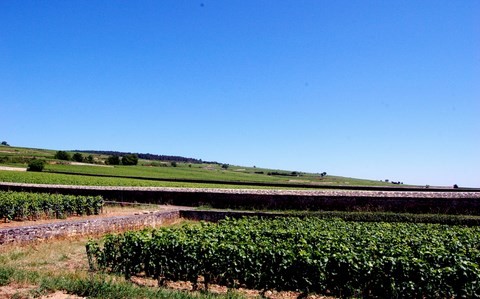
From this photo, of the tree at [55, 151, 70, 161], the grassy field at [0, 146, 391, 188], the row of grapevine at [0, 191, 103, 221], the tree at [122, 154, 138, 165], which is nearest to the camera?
the row of grapevine at [0, 191, 103, 221]

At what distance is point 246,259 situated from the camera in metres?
9.90

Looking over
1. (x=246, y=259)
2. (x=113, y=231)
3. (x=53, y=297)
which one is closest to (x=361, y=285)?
(x=246, y=259)

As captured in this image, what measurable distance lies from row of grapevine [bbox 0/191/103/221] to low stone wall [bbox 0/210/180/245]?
4846 mm

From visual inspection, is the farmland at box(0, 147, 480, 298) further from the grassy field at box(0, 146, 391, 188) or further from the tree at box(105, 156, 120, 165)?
the tree at box(105, 156, 120, 165)

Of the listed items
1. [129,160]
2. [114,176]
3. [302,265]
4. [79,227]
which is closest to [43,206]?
[79,227]

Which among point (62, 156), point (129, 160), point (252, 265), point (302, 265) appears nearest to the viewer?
point (302, 265)

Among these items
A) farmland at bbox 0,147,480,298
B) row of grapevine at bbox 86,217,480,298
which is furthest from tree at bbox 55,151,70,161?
row of grapevine at bbox 86,217,480,298

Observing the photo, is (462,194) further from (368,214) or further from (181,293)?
(181,293)

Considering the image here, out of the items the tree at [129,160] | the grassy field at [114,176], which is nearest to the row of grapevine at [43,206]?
the grassy field at [114,176]

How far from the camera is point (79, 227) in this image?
16781 millimetres

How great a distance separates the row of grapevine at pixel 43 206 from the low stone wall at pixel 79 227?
4846 mm

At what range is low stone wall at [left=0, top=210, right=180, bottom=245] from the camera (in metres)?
14.2

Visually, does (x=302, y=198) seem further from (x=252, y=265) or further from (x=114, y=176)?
(x=114, y=176)

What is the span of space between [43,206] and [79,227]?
6072 mm
